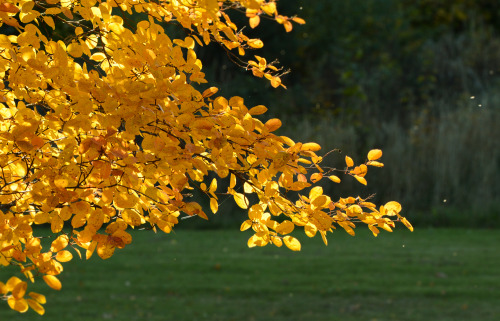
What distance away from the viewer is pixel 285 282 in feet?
20.3

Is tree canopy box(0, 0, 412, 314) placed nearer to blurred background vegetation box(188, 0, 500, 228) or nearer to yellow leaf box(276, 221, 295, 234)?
yellow leaf box(276, 221, 295, 234)

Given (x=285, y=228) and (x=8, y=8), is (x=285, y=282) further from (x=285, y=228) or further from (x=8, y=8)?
(x=8, y=8)

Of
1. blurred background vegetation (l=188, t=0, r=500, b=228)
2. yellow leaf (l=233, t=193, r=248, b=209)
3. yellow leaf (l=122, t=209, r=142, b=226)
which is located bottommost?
blurred background vegetation (l=188, t=0, r=500, b=228)

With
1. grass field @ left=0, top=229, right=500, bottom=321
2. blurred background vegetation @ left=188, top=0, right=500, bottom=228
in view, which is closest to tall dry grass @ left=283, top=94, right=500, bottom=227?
blurred background vegetation @ left=188, top=0, right=500, bottom=228

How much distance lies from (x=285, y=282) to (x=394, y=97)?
756 centimetres

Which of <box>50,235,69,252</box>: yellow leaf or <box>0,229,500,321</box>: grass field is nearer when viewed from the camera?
<box>50,235,69,252</box>: yellow leaf

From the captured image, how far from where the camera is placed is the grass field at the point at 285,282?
520 cm

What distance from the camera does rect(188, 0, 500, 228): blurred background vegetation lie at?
31.9 feet

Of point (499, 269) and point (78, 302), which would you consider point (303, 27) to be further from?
point (78, 302)

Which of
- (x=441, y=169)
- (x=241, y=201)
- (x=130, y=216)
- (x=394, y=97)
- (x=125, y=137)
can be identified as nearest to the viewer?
(x=125, y=137)

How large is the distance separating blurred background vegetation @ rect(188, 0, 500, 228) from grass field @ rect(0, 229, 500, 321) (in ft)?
4.42

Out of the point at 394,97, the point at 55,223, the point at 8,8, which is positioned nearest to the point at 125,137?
the point at 55,223

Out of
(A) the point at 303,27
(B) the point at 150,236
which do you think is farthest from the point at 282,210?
(A) the point at 303,27

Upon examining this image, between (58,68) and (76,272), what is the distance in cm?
494
